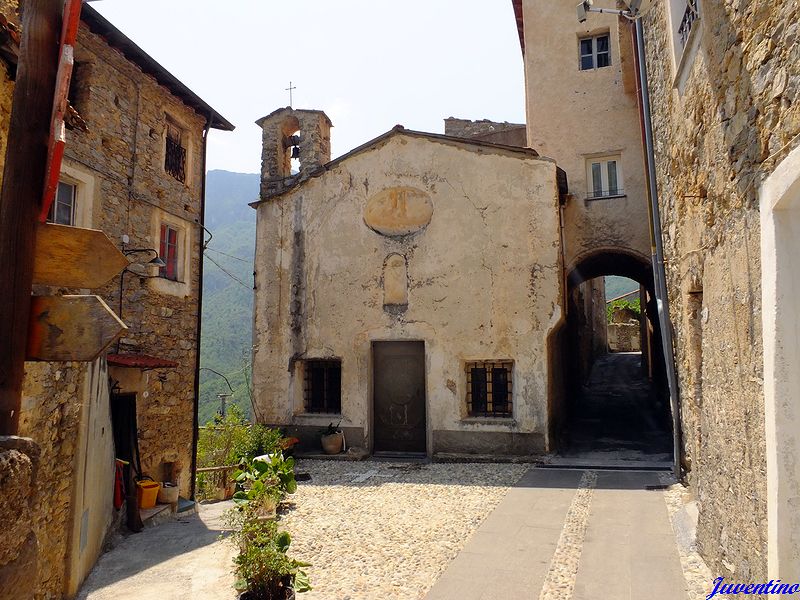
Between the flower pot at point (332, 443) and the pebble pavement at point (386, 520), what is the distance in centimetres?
54

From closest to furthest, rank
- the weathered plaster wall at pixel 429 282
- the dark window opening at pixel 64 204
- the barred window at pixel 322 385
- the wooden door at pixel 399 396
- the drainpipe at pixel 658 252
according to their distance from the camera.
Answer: the dark window opening at pixel 64 204
the drainpipe at pixel 658 252
the weathered plaster wall at pixel 429 282
the wooden door at pixel 399 396
the barred window at pixel 322 385

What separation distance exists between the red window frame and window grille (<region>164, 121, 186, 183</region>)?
102 centimetres

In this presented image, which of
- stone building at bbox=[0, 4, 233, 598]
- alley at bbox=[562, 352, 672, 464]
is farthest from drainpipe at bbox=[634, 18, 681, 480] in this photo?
stone building at bbox=[0, 4, 233, 598]

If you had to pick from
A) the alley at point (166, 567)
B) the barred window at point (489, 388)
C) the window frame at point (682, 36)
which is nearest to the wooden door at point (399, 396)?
the barred window at point (489, 388)

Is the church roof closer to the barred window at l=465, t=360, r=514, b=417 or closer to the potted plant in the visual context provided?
the barred window at l=465, t=360, r=514, b=417

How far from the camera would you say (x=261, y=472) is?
6504 millimetres

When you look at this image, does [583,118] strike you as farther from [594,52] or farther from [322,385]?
[322,385]

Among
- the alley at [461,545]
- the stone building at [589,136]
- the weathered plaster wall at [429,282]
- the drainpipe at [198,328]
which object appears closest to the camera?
the alley at [461,545]

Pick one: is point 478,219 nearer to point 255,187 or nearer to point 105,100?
point 105,100

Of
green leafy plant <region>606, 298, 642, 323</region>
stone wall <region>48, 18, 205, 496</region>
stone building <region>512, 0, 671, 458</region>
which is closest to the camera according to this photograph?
stone wall <region>48, 18, 205, 496</region>

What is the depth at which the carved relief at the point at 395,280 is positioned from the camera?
1192cm

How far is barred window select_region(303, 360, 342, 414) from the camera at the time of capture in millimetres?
12477

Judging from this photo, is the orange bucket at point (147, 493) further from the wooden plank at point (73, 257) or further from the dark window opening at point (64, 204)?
the wooden plank at point (73, 257)
